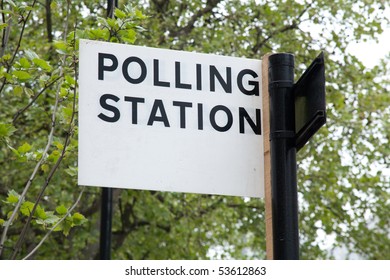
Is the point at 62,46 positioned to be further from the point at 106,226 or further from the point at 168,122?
the point at 106,226

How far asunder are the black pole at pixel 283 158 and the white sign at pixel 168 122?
3.7 inches

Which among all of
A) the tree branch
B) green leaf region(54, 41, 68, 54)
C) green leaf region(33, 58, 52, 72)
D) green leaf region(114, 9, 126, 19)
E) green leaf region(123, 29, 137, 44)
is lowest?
green leaf region(33, 58, 52, 72)

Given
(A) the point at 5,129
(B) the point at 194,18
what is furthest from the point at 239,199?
(A) the point at 5,129

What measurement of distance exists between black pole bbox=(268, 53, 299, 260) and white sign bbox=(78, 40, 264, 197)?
0.10m

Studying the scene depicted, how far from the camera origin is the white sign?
2533mm

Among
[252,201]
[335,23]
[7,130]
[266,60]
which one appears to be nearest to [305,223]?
[252,201]

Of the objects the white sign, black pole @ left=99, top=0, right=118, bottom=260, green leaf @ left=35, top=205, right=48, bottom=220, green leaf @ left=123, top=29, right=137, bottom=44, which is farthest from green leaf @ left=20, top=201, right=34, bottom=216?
black pole @ left=99, top=0, right=118, bottom=260

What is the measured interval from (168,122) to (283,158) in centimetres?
38

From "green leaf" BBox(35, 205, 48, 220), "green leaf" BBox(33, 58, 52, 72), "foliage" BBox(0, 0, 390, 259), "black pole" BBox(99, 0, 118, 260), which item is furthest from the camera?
"foliage" BBox(0, 0, 390, 259)

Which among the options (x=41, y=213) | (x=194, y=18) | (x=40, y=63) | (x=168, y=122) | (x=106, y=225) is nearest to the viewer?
(x=168, y=122)

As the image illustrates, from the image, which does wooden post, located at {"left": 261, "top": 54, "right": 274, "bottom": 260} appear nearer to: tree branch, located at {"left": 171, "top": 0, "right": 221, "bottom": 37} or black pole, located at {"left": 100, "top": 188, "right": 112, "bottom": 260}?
black pole, located at {"left": 100, "top": 188, "right": 112, "bottom": 260}

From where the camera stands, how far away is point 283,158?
8.39 feet

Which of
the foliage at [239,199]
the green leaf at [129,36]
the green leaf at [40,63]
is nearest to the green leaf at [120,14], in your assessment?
the green leaf at [129,36]
